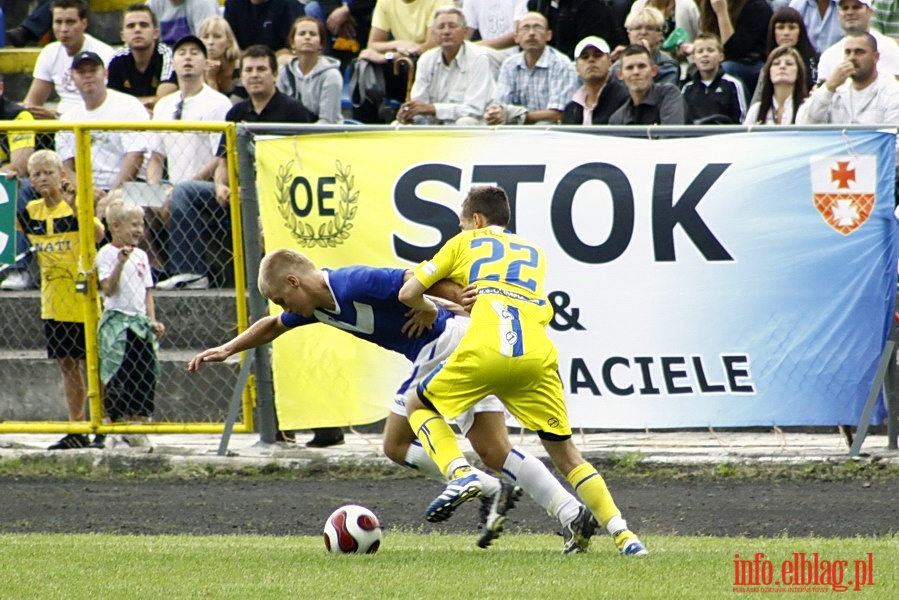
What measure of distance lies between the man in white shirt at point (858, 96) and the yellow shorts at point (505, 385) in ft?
16.1

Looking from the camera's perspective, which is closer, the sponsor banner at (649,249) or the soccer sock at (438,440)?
the soccer sock at (438,440)

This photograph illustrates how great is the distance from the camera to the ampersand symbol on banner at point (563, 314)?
965 centimetres

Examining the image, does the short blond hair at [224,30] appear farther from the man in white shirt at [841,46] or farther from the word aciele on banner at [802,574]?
the word aciele on banner at [802,574]

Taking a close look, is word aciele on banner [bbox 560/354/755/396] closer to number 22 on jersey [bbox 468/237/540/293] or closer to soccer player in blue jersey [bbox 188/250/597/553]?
soccer player in blue jersey [bbox 188/250/597/553]

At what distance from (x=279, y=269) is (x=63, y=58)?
27.6 ft

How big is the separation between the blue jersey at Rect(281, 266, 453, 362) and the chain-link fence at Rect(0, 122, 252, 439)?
10.8 ft

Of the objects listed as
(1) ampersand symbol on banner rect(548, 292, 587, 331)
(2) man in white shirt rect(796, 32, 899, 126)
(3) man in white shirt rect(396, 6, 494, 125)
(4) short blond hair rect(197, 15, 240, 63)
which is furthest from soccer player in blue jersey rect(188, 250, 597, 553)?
(4) short blond hair rect(197, 15, 240, 63)

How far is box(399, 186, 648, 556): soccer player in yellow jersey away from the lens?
6.30 meters

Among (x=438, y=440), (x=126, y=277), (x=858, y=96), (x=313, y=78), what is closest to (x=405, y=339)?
(x=438, y=440)

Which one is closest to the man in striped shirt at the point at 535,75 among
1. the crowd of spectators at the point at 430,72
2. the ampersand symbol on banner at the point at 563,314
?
the crowd of spectators at the point at 430,72

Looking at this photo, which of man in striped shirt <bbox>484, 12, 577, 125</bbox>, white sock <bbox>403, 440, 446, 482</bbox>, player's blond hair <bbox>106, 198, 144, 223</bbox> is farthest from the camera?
man in striped shirt <bbox>484, 12, 577, 125</bbox>

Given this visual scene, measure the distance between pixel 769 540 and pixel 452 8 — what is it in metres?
6.75

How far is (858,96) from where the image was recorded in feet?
34.2

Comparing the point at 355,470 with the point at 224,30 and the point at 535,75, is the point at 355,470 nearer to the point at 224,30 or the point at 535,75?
the point at 535,75
